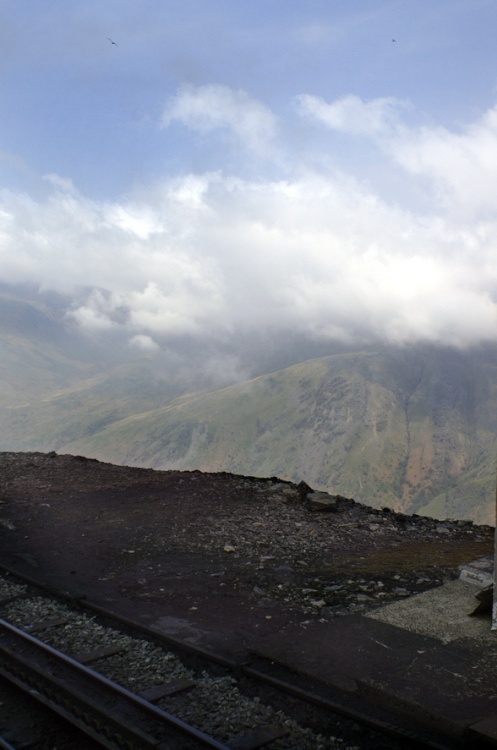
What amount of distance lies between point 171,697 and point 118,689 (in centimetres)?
71

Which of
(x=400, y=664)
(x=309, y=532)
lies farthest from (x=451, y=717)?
(x=309, y=532)

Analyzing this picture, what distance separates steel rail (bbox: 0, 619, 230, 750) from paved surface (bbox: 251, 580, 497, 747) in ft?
7.01

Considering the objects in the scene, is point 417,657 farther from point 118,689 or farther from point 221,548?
point 221,548

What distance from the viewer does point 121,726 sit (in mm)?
6906

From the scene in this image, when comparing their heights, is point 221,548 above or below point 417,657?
above

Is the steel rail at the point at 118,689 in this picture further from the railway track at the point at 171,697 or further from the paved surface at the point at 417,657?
the paved surface at the point at 417,657

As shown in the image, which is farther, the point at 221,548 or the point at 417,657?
the point at 221,548

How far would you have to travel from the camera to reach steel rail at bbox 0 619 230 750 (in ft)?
22.1

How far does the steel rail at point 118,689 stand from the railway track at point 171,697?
14 mm

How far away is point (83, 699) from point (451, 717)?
14.8 ft

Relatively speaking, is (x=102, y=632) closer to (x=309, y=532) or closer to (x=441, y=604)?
(x=441, y=604)

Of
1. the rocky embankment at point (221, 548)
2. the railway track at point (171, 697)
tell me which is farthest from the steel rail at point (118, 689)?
the rocky embankment at point (221, 548)

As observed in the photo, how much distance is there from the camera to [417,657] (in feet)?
28.1

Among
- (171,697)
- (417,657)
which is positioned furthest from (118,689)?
(417,657)
